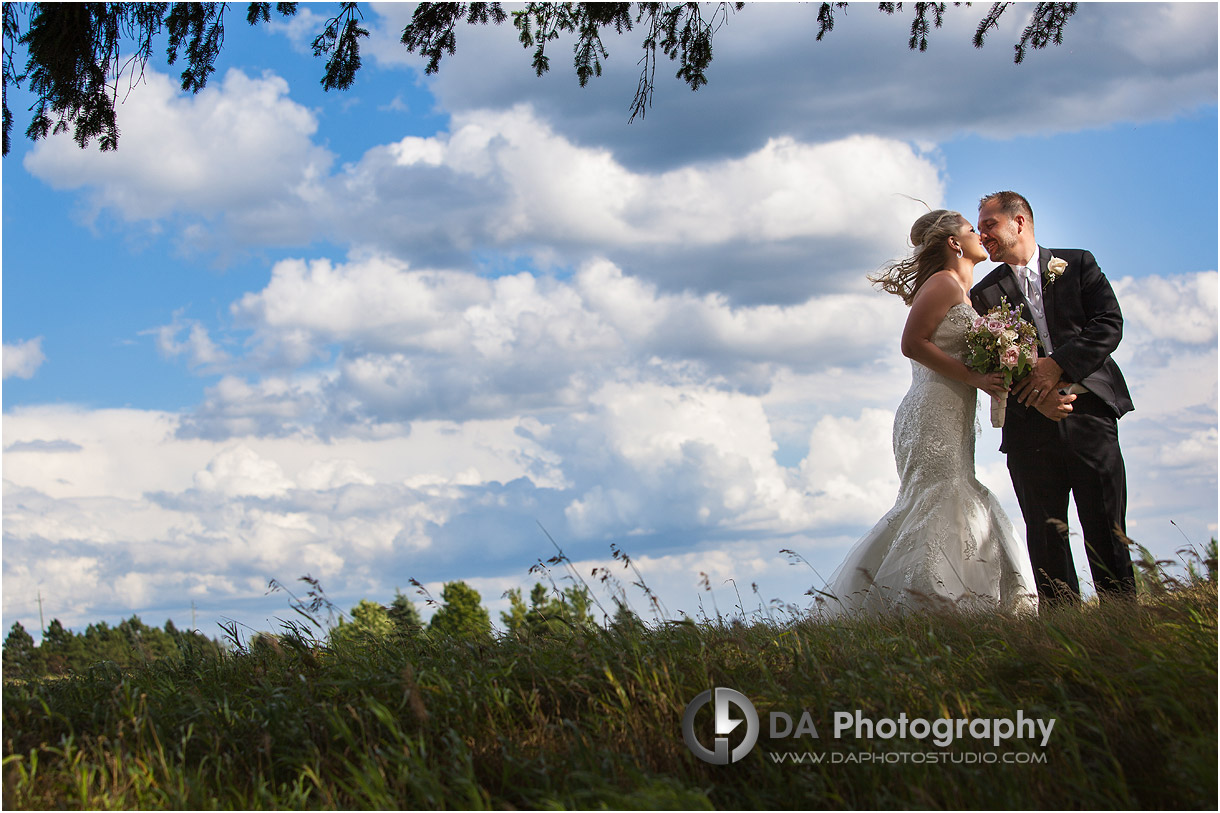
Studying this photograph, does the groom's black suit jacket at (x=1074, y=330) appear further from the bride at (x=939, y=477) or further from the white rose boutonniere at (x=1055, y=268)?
the bride at (x=939, y=477)

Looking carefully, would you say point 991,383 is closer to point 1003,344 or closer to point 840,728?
point 1003,344

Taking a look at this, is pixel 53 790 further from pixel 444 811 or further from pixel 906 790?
pixel 906 790

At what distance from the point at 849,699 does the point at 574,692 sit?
1.33 metres

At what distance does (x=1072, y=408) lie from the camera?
7035 mm

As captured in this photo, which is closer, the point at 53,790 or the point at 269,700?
the point at 53,790

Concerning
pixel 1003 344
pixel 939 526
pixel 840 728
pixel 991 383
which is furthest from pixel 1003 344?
pixel 840 728

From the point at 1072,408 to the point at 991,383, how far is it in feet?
2.22

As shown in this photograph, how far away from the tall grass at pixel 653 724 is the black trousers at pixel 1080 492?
1570mm

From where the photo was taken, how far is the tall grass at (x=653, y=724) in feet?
12.5

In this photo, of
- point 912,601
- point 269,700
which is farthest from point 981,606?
point 269,700

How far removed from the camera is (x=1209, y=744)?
3629mm

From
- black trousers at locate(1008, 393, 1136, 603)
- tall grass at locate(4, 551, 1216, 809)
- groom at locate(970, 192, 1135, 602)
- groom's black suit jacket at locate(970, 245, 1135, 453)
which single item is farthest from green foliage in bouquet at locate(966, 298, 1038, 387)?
tall grass at locate(4, 551, 1216, 809)

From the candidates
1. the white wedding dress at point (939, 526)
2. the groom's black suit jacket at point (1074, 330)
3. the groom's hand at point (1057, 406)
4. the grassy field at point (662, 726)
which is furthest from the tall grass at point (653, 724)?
the groom's black suit jacket at point (1074, 330)

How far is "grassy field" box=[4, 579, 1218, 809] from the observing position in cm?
380
